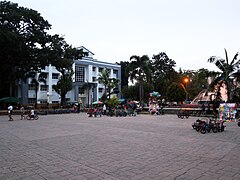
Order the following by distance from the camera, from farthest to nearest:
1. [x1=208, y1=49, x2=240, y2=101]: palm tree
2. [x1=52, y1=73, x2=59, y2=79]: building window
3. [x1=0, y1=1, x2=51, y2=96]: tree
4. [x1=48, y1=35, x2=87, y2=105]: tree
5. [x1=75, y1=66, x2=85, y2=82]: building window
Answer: [x1=75, y1=66, x2=85, y2=82]: building window < [x1=52, y1=73, x2=59, y2=79]: building window < [x1=48, y1=35, x2=87, y2=105]: tree < [x1=0, y1=1, x2=51, y2=96]: tree < [x1=208, y1=49, x2=240, y2=101]: palm tree

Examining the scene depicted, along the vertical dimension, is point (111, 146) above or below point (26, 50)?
below

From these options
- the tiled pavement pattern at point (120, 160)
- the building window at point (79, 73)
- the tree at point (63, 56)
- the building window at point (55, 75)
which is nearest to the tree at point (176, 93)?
the tree at point (63, 56)

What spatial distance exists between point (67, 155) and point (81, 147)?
1.14 metres

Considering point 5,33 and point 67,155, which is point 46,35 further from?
point 67,155

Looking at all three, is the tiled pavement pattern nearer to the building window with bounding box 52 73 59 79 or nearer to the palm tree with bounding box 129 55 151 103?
the palm tree with bounding box 129 55 151 103

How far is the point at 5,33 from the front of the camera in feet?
82.9

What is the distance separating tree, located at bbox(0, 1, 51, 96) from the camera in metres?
27.5

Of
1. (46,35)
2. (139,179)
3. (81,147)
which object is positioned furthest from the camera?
(46,35)

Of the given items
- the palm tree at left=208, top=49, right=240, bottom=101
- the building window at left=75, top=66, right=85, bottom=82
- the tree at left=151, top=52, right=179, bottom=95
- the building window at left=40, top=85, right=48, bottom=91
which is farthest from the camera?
the tree at left=151, top=52, right=179, bottom=95

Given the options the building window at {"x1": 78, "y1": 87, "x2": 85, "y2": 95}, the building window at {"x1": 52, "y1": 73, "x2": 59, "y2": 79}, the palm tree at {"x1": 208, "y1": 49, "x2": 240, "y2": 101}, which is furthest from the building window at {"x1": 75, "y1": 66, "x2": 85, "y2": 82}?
the palm tree at {"x1": 208, "y1": 49, "x2": 240, "y2": 101}

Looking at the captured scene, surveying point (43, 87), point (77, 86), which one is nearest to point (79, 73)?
point (77, 86)

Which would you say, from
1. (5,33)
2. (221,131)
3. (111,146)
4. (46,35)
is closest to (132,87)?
(46,35)

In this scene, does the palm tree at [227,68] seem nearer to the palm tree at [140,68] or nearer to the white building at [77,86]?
the palm tree at [140,68]

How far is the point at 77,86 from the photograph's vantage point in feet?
178
